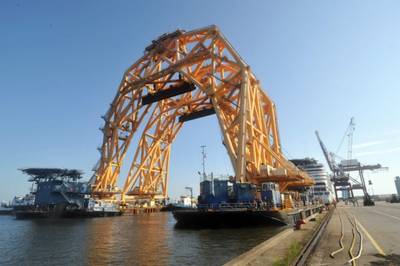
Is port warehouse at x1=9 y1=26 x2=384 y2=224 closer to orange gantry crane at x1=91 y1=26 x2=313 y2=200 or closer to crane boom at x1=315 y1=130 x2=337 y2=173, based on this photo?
orange gantry crane at x1=91 y1=26 x2=313 y2=200

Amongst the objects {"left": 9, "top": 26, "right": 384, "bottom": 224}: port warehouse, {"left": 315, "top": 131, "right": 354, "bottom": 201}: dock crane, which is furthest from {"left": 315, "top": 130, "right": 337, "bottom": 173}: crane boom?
{"left": 9, "top": 26, "right": 384, "bottom": 224}: port warehouse

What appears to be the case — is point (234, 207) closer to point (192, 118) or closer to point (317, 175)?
point (192, 118)

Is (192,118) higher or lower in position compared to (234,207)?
higher

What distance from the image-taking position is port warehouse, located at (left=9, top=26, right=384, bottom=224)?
3475 cm

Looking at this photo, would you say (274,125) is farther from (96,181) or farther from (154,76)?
(96,181)

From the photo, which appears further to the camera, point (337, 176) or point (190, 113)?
point (337, 176)

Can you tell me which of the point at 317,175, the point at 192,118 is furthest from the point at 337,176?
the point at 192,118

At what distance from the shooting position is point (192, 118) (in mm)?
60375

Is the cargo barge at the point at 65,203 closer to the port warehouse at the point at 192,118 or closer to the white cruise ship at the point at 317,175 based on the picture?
the port warehouse at the point at 192,118

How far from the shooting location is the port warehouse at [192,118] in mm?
34750

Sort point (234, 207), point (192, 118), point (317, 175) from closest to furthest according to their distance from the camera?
point (234, 207) → point (192, 118) → point (317, 175)

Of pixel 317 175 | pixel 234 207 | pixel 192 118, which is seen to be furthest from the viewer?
pixel 317 175

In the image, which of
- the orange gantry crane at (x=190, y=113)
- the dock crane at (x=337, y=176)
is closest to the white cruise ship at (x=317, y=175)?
the dock crane at (x=337, y=176)

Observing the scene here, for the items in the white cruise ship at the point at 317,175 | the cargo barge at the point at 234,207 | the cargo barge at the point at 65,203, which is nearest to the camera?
the cargo barge at the point at 234,207
